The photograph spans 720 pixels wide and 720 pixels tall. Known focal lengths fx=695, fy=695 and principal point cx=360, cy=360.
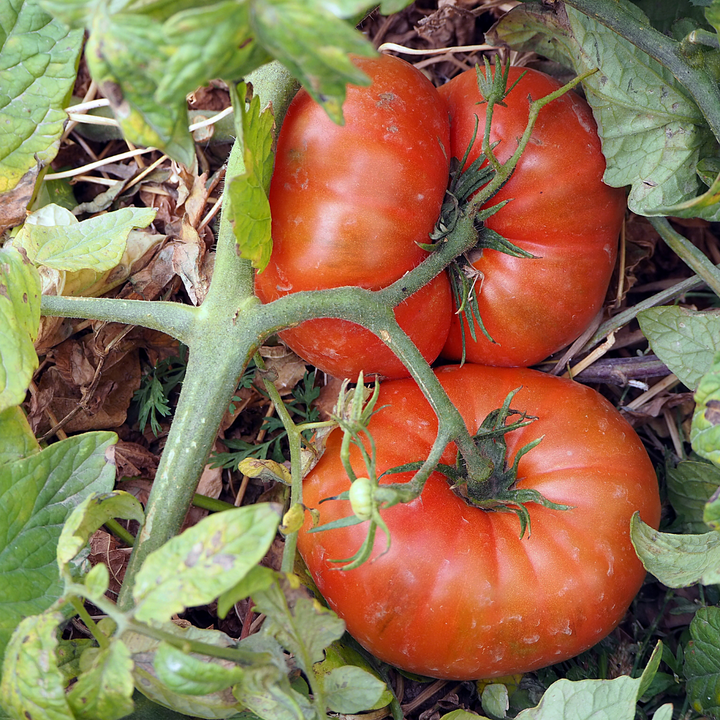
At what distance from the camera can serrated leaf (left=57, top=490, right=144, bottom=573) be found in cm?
79

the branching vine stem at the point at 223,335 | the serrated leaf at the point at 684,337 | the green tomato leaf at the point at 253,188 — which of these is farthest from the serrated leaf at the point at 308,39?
the serrated leaf at the point at 684,337

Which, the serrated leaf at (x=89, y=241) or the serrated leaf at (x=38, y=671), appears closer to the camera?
the serrated leaf at (x=38, y=671)

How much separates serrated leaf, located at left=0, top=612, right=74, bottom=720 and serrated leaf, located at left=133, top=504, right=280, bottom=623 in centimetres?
14

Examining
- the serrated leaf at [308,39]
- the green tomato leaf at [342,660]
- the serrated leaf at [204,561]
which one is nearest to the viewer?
the serrated leaf at [308,39]

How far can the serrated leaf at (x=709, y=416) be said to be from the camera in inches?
33.0

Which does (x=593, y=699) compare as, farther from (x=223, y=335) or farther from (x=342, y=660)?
(x=223, y=335)

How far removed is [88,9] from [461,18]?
114 centimetres

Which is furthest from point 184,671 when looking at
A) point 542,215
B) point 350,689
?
point 542,215

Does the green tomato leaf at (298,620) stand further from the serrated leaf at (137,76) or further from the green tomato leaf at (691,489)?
the green tomato leaf at (691,489)

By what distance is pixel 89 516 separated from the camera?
2.91 feet

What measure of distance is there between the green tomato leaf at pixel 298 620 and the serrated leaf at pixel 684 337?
29.4 inches

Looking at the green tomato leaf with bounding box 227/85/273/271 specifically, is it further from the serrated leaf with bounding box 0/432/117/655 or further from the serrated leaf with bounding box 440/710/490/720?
the serrated leaf with bounding box 440/710/490/720

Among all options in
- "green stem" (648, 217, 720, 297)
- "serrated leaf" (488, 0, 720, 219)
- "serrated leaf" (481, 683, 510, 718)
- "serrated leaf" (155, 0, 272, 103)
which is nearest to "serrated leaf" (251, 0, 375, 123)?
"serrated leaf" (155, 0, 272, 103)

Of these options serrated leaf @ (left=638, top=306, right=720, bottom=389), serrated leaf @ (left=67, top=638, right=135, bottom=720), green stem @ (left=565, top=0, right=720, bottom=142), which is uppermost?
green stem @ (left=565, top=0, right=720, bottom=142)
